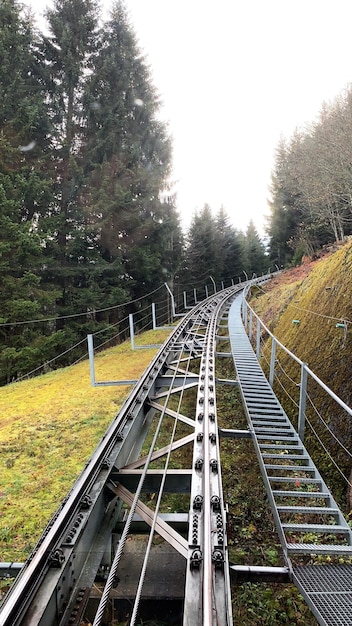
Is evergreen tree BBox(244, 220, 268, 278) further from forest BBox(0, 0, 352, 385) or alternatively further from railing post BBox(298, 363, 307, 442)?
railing post BBox(298, 363, 307, 442)

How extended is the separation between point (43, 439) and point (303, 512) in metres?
3.65

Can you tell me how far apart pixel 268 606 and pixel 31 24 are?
60.2 feet

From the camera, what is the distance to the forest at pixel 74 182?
36.8 feet

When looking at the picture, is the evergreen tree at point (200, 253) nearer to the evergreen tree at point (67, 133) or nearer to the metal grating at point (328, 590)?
the evergreen tree at point (67, 133)

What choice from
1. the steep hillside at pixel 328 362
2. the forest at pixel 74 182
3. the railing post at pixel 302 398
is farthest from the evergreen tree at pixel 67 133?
the railing post at pixel 302 398

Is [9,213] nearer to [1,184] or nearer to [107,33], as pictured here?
[1,184]

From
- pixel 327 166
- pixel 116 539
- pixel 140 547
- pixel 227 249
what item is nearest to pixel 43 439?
pixel 140 547

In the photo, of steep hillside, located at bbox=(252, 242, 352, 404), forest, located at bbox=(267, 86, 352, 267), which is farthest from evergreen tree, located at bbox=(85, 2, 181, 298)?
steep hillside, located at bbox=(252, 242, 352, 404)

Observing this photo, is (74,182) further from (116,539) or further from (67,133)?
(116,539)

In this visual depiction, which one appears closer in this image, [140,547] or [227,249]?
[140,547]

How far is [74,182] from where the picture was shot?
13.9 meters

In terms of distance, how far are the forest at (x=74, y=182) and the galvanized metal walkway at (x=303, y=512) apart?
269 inches

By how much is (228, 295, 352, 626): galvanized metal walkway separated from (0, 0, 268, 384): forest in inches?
269

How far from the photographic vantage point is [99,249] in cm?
1506
